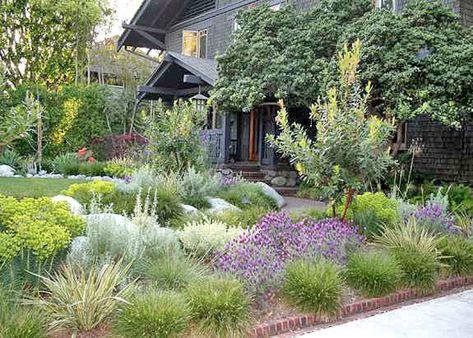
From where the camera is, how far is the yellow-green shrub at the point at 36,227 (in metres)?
4.03

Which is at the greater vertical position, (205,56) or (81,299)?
(205,56)

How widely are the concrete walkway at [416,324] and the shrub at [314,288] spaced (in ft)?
→ 0.76

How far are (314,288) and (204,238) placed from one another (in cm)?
165

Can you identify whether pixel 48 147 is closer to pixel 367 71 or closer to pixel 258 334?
pixel 367 71

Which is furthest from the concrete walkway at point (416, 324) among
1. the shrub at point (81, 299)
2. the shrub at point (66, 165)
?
the shrub at point (66, 165)

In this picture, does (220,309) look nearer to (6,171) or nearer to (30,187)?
(30,187)

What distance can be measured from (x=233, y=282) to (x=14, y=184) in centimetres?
808

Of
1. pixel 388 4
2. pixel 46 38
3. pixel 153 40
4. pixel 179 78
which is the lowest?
pixel 179 78

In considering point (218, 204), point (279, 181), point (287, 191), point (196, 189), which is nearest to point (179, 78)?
point (279, 181)

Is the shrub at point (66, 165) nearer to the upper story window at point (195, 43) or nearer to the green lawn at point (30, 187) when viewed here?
the green lawn at point (30, 187)

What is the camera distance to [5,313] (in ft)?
11.3

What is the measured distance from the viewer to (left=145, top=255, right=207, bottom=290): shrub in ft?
14.5

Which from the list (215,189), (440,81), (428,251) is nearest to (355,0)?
(440,81)

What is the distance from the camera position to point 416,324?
436 centimetres
